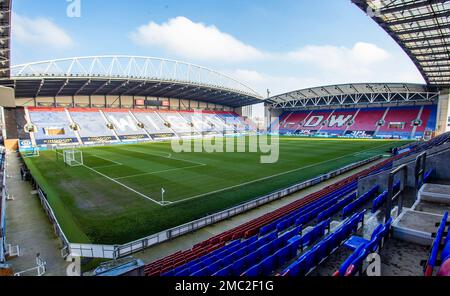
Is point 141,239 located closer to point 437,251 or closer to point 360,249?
point 360,249

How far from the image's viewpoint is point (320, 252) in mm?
5961

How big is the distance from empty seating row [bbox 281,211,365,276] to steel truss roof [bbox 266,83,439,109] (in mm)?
56127

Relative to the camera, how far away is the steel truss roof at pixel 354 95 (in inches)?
2095

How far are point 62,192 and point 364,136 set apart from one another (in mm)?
61400

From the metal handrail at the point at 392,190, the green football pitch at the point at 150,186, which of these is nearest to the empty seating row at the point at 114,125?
the green football pitch at the point at 150,186

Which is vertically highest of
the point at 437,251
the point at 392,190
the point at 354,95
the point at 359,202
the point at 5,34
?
the point at 354,95

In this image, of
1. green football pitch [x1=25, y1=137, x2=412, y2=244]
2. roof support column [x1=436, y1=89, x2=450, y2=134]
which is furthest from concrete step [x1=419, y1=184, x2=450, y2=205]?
roof support column [x1=436, y1=89, x2=450, y2=134]

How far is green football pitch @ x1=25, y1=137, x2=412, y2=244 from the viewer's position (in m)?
12.6

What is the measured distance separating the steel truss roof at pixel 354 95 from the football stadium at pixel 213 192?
502 mm

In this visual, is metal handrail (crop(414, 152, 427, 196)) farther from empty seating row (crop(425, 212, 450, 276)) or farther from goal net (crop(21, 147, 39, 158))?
goal net (crop(21, 147, 39, 158))

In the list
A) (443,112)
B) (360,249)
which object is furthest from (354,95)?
(360,249)

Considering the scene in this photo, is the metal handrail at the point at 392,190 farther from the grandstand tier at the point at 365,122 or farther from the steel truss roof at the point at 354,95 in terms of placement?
the grandstand tier at the point at 365,122

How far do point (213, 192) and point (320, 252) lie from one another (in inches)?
468
